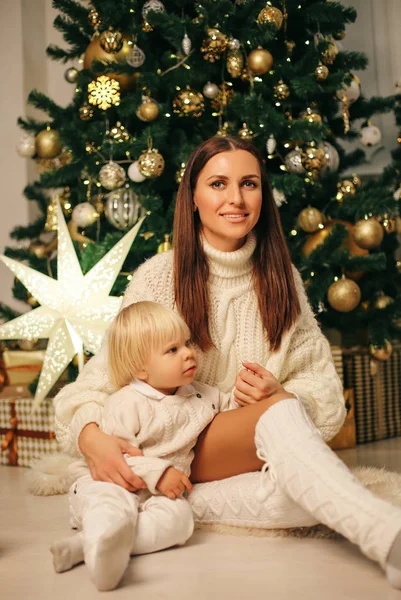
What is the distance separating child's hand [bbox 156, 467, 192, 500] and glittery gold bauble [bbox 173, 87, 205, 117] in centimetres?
141

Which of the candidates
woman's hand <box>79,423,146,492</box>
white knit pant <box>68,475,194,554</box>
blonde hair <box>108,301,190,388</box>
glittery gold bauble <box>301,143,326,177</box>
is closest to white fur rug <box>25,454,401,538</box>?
white knit pant <box>68,475,194,554</box>

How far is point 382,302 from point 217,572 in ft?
5.38

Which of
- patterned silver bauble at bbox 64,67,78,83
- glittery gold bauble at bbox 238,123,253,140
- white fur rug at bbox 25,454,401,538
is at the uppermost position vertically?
patterned silver bauble at bbox 64,67,78,83

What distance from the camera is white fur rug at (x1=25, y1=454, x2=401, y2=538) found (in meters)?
1.70

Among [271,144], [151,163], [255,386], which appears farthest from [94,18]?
[255,386]

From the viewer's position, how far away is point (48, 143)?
9.65 feet

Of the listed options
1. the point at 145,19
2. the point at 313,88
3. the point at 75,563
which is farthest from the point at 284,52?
the point at 75,563

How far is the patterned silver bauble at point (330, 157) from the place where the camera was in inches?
112

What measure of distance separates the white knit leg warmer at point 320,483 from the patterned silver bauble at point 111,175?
4.51 feet

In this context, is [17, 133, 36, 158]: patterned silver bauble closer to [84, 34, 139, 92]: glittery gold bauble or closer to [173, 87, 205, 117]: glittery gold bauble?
[84, 34, 139, 92]: glittery gold bauble

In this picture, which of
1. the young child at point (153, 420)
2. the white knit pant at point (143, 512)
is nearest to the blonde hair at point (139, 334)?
the young child at point (153, 420)

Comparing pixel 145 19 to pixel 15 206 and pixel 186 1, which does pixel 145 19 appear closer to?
pixel 186 1

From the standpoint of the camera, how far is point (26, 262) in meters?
3.12

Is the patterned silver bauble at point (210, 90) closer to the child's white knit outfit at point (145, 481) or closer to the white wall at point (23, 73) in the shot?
the white wall at point (23, 73)
